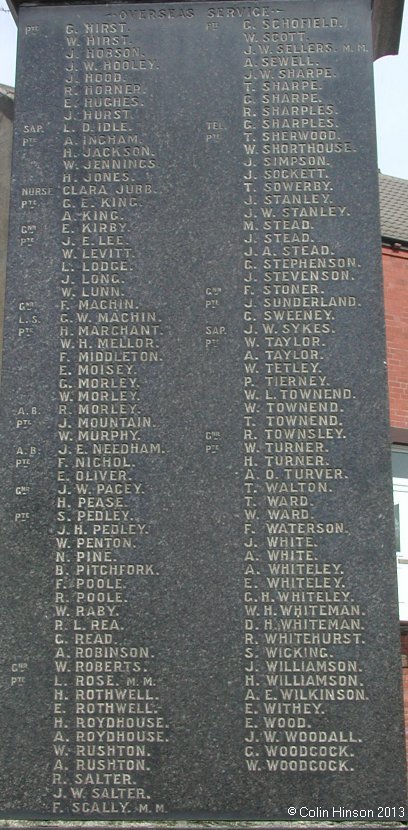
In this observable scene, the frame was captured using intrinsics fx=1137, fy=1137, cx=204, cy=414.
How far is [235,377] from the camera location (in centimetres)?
585

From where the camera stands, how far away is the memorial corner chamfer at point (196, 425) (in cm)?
534

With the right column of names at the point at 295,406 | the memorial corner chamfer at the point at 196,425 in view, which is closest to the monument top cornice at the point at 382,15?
the memorial corner chamfer at the point at 196,425

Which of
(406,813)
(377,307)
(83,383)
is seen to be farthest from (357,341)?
(406,813)

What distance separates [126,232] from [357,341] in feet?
4.47

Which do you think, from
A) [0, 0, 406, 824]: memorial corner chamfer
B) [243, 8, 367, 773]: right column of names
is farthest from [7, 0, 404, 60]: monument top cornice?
[243, 8, 367, 773]: right column of names

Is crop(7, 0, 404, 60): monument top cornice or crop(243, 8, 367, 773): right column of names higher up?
crop(7, 0, 404, 60): monument top cornice

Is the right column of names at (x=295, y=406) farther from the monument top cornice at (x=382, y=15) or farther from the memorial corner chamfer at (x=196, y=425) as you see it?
the monument top cornice at (x=382, y=15)

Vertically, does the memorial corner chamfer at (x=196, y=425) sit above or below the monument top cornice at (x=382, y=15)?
below

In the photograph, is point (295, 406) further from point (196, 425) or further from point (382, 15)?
point (382, 15)

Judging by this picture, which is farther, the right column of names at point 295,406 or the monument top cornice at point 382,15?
the monument top cornice at point 382,15

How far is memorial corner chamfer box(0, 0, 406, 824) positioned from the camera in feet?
17.5

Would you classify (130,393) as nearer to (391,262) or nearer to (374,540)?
(374,540)

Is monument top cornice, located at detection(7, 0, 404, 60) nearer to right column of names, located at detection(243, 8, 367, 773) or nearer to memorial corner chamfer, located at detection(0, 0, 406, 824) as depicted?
memorial corner chamfer, located at detection(0, 0, 406, 824)

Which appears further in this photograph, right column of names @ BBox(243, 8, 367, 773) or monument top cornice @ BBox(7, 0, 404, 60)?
monument top cornice @ BBox(7, 0, 404, 60)
